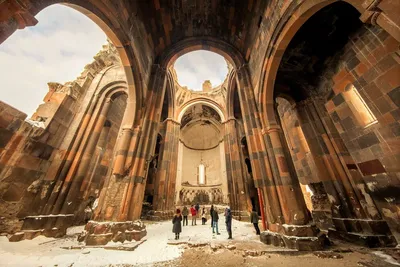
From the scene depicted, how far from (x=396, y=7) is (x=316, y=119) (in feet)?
17.9

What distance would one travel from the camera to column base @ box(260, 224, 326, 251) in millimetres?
3859

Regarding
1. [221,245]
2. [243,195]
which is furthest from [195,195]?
[221,245]

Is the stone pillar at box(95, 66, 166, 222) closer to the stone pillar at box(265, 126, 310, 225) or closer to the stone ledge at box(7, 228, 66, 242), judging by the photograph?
the stone ledge at box(7, 228, 66, 242)

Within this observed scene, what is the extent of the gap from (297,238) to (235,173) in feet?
24.5

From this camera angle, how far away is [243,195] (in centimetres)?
1061

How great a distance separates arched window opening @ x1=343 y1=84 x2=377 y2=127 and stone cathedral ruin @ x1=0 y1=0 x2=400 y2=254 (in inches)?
1.4

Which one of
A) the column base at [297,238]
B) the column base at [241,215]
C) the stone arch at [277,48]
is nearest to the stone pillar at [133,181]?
the column base at [297,238]

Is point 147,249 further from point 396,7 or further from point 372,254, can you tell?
point 396,7

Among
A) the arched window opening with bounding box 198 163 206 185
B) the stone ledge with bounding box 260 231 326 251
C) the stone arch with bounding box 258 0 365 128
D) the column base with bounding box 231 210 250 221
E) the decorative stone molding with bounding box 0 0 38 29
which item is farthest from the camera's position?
the arched window opening with bounding box 198 163 206 185

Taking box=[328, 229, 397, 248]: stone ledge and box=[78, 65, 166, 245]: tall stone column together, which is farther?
box=[78, 65, 166, 245]: tall stone column

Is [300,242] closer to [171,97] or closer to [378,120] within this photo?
[378,120]

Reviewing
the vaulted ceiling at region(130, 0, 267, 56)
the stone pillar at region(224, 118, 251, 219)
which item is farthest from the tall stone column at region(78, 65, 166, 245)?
the stone pillar at region(224, 118, 251, 219)

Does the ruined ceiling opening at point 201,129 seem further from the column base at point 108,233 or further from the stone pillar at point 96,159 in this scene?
the column base at point 108,233

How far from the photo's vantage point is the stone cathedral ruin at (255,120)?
4.18 m
